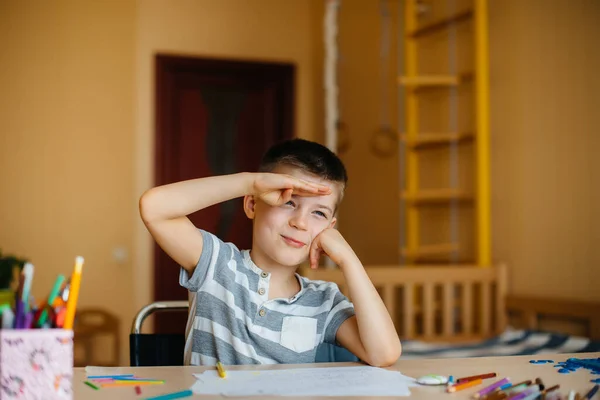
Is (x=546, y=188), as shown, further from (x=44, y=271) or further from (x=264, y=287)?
(x=44, y=271)

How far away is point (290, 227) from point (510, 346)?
1.31 metres

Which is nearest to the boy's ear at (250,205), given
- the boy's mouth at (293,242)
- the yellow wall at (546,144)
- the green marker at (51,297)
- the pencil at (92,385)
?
the boy's mouth at (293,242)

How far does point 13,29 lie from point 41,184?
868 millimetres

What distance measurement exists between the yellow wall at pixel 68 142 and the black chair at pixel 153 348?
2505 mm

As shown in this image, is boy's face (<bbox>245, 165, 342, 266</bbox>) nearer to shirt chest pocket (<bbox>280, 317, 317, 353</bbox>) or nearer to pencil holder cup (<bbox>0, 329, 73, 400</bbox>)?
shirt chest pocket (<bbox>280, 317, 317, 353</bbox>)

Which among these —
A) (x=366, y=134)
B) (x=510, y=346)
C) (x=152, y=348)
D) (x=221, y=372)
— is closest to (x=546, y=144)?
(x=510, y=346)

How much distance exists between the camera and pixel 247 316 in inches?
47.3

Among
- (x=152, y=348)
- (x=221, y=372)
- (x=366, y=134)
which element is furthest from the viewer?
(x=366, y=134)

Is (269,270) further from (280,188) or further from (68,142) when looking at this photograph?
(68,142)

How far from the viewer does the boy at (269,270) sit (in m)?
1.15

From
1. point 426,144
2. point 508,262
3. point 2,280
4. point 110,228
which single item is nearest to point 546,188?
point 508,262

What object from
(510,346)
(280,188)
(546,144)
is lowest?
(510,346)

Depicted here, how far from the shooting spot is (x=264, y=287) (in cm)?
124

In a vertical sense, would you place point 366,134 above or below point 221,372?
above
